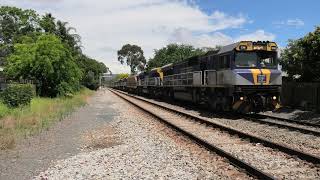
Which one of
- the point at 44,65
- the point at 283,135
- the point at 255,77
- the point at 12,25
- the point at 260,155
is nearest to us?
the point at 260,155

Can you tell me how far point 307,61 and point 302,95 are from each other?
2.46 metres

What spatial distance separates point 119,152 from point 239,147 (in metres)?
3.15

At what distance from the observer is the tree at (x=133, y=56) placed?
149 m

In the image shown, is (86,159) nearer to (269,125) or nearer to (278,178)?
(278,178)

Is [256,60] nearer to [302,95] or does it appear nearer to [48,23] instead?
[302,95]

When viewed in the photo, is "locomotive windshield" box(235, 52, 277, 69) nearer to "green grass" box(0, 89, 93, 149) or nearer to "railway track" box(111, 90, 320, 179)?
"railway track" box(111, 90, 320, 179)

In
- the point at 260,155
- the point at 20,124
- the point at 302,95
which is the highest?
the point at 302,95

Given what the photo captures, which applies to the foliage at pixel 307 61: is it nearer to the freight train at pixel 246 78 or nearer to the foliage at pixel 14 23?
the freight train at pixel 246 78

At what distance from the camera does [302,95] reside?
86.5 ft

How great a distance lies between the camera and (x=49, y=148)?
1263 cm

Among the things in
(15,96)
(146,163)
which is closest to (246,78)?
(146,163)

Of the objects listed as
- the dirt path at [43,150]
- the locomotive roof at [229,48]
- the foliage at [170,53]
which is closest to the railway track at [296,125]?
the locomotive roof at [229,48]

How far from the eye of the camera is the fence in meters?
24.5

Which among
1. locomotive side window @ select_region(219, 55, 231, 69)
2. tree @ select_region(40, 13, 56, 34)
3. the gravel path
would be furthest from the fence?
tree @ select_region(40, 13, 56, 34)
